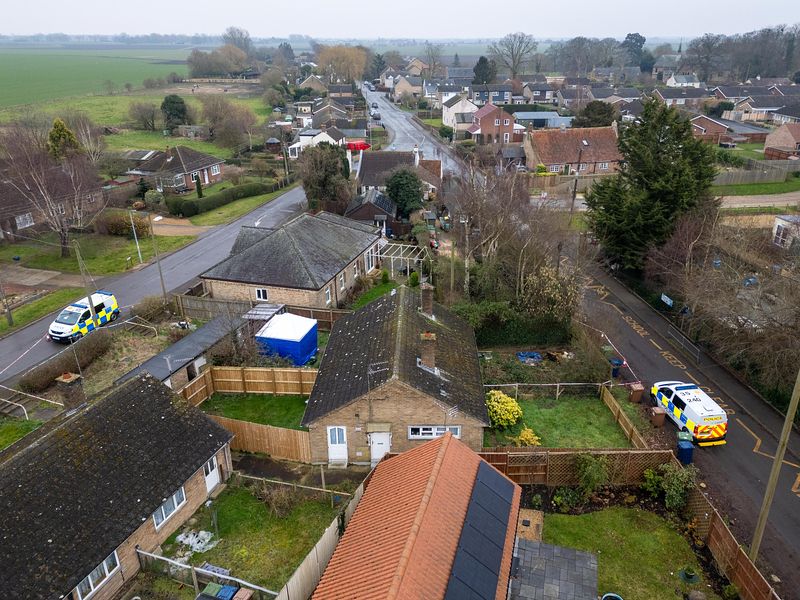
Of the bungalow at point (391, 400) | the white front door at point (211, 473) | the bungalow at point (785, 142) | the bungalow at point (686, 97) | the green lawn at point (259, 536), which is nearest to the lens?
the green lawn at point (259, 536)

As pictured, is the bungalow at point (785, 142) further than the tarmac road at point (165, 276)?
Yes

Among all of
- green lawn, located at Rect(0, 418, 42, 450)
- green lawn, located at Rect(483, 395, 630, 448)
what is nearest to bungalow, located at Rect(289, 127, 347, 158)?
green lawn, located at Rect(0, 418, 42, 450)

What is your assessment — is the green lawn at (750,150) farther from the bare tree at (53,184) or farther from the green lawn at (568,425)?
the bare tree at (53,184)

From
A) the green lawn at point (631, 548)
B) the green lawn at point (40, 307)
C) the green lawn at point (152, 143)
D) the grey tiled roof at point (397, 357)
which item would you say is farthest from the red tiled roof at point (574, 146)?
the green lawn at point (631, 548)

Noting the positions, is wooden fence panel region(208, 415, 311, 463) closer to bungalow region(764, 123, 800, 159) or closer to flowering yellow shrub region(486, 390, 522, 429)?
flowering yellow shrub region(486, 390, 522, 429)

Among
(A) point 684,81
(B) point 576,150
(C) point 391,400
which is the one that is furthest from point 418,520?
(A) point 684,81

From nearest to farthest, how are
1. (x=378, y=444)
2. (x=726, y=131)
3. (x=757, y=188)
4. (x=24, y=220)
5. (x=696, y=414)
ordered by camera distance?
(x=378, y=444) → (x=696, y=414) → (x=24, y=220) → (x=757, y=188) → (x=726, y=131)

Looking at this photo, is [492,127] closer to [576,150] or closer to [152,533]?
[576,150]
